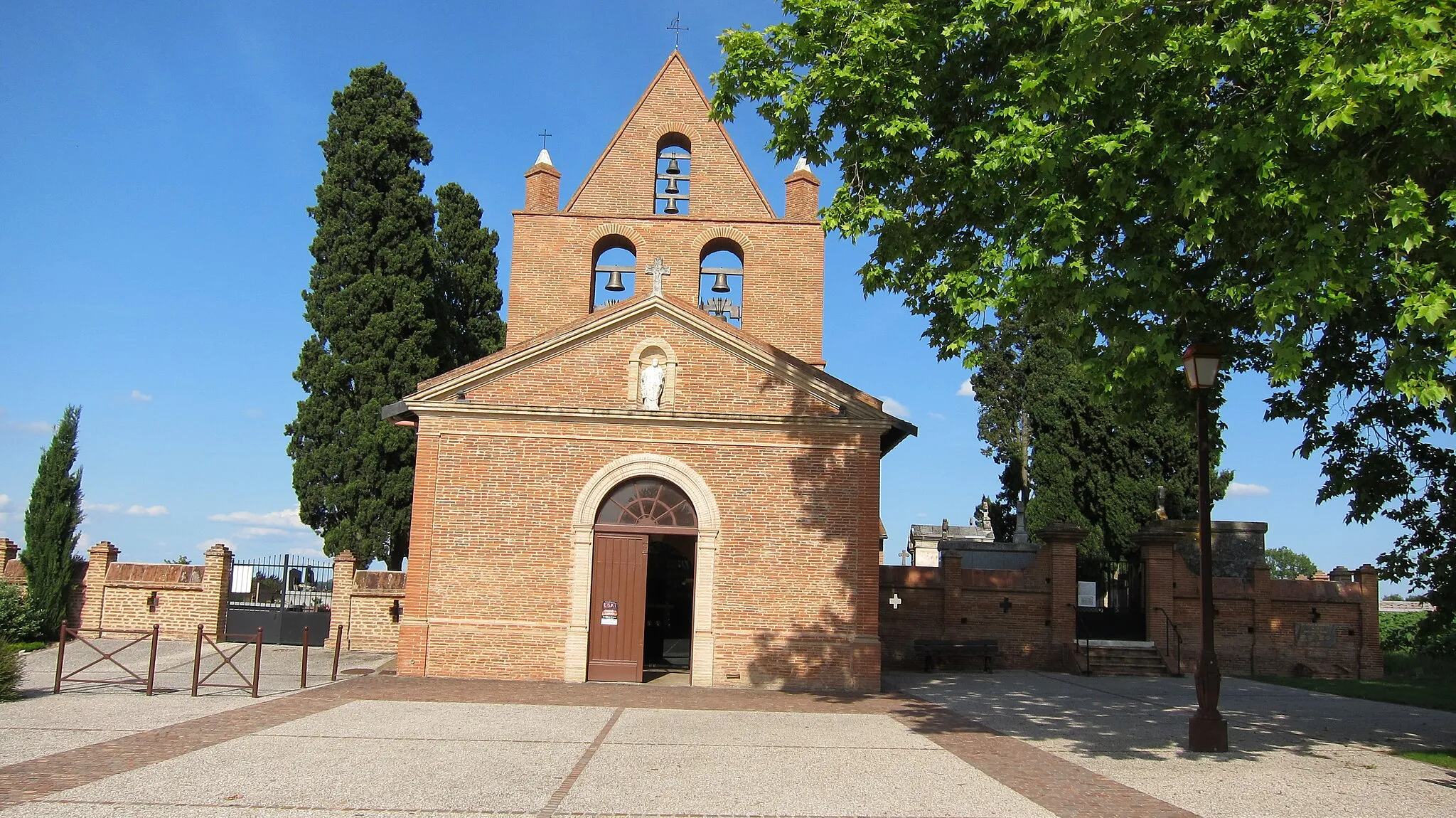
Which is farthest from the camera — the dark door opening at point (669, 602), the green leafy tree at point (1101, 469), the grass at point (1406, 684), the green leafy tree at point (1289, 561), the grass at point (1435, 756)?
the green leafy tree at point (1289, 561)

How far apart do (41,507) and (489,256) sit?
1377 centimetres

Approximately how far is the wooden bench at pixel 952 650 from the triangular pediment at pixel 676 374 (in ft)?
18.4

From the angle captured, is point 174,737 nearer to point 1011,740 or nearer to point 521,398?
point 521,398

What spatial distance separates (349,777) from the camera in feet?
26.5

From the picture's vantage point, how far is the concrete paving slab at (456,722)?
10219 mm

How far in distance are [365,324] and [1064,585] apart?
17294mm


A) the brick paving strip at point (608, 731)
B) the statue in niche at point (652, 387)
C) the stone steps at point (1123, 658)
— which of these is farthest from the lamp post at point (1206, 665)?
the stone steps at point (1123, 658)

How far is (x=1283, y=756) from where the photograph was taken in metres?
10.2

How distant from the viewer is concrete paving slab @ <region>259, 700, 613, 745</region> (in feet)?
33.5

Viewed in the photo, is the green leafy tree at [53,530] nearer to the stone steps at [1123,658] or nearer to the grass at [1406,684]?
the stone steps at [1123,658]

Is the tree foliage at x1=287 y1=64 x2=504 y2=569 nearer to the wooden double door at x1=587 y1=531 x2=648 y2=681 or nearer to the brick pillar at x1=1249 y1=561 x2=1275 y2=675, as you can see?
the wooden double door at x1=587 y1=531 x2=648 y2=681

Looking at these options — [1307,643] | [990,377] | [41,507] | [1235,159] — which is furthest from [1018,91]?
[990,377]

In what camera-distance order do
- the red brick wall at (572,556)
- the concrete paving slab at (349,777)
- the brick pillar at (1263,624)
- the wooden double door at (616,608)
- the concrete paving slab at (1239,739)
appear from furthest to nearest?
the brick pillar at (1263,624), the wooden double door at (616,608), the red brick wall at (572,556), the concrete paving slab at (1239,739), the concrete paving slab at (349,777)

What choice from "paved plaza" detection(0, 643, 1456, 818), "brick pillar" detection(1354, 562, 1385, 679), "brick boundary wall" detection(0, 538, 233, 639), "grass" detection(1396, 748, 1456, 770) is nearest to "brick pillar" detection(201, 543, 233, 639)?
"brick boundary wall" detection(0, 538, 233, 639)
